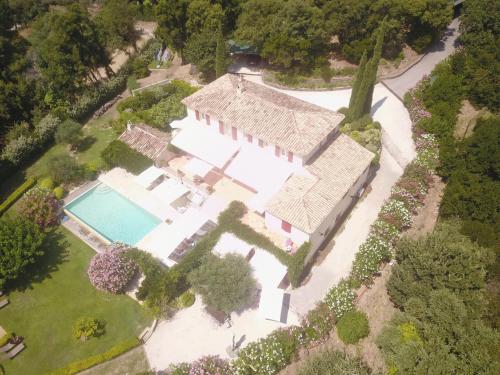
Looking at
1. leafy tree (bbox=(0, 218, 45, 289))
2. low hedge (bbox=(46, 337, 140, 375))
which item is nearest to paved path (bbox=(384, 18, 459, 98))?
low hedge (bbox=(46, 337, 140, 375))

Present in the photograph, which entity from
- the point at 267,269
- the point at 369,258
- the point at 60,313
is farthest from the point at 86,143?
the point at 369,258

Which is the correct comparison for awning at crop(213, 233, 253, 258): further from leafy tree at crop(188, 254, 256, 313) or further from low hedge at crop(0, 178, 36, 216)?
low hedge at crop(0, 178, 36, 216)

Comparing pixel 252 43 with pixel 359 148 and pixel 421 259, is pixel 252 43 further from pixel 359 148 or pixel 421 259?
pixel 421 259

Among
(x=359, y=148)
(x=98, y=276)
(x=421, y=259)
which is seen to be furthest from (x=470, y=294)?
(x=98, y=276)

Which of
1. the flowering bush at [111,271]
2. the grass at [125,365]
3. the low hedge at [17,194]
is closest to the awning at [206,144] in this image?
the flowering bush at [111,271]

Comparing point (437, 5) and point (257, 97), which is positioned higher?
point (437, 5)

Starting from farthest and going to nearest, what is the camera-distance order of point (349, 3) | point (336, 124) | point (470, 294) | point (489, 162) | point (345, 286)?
1. point (349, 3)
2. point (336, 124)
3. point (489, 162)
4. point (345, 286)
5. point (470, 294)
